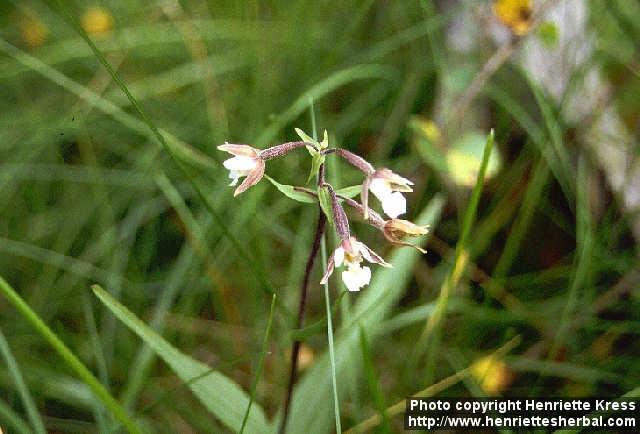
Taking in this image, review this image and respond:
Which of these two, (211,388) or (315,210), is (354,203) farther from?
(315,210)

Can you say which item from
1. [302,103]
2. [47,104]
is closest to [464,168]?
[302,103]

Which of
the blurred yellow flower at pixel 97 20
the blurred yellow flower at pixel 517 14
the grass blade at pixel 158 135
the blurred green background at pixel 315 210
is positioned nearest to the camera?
the grass blade at pixel 158 135

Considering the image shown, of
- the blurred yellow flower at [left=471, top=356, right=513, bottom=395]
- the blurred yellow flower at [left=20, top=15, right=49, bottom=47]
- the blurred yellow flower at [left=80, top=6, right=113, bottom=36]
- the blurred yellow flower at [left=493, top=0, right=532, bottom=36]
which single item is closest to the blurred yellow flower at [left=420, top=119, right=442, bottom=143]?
the blurred yellow flower at [left=493, top=0, right=532, bottom=36]

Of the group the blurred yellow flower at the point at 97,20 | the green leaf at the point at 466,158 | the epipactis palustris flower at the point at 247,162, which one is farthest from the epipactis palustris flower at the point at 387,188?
the blurred yellow flower at the point at 97,20

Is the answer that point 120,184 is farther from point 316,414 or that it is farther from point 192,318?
point 316,414

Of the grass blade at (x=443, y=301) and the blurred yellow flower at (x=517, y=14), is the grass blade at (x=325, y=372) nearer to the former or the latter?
the grass blade at (x=443, y=301)

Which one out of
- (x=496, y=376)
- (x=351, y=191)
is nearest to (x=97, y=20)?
(x=351, y=191)
